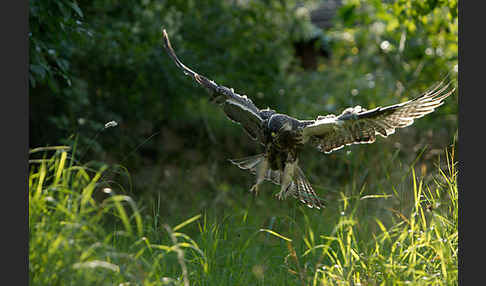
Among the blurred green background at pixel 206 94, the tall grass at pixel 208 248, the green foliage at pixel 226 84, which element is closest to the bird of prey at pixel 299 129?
the tall grass at pixel 208 248

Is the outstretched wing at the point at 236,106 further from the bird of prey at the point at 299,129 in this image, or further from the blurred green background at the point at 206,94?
the blurred green background at the point at 206,94

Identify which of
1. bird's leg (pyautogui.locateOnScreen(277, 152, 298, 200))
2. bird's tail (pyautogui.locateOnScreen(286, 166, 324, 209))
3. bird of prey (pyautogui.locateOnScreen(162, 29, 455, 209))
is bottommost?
bird's tail (pyautogui.locateOnScreen(286, 166, 324, 209))

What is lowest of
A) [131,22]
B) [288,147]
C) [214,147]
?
[214,147]

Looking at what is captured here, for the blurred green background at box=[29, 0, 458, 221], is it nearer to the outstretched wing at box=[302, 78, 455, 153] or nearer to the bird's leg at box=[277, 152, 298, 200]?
the bird's leg at box=[277, 152, 298, 200]

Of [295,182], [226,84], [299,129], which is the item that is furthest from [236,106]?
[226,84]

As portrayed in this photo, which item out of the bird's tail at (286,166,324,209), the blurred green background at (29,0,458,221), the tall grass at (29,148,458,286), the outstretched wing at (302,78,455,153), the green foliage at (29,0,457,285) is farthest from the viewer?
the blurred green background at (29,0,458,221)

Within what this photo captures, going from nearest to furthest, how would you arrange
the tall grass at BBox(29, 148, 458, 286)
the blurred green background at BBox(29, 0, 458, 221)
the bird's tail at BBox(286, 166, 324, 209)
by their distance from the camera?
the tall grass at BBox(29, 148, 458, 286)
the bird's tail at BBox(286, 166, 324, 209)
the blurred green background at BBox(29, 0, 458, 221)

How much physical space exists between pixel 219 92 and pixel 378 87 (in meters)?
5.36

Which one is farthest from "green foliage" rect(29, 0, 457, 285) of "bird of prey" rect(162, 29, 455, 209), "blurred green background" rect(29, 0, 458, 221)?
"bird of prey" rect(162, 29, 455, 209)

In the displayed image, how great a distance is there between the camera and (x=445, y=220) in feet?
12.2

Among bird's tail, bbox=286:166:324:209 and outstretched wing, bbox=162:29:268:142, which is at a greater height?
outstretched wing, bbox=162:29:268:142

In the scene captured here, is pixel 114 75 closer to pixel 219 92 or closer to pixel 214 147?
pixel 214 147

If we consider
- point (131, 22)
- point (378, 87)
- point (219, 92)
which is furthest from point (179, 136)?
point (219, 92)

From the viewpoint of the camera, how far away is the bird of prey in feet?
13.7
